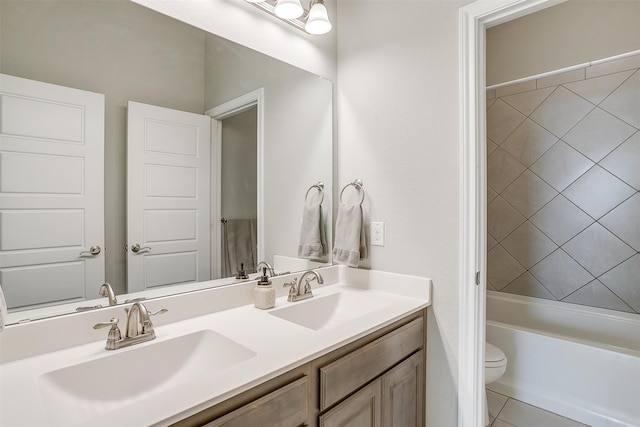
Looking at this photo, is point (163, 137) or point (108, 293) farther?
point (163, 137)

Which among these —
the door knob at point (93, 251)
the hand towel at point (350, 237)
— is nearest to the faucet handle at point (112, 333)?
the door knob at point (93, 251)

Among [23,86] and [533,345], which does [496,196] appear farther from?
[23,86]

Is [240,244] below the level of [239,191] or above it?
below

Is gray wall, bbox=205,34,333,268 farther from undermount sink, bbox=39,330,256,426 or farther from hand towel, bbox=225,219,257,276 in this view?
undermount sink, bbox=39,330,256,426

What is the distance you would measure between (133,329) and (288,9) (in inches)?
53.9

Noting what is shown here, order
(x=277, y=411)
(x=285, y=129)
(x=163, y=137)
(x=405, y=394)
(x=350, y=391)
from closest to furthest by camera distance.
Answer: (x=277, y=411) < (x=350, y=391) < (x=163, y=137) < (x=405, y=394) < (x=285, y=129)

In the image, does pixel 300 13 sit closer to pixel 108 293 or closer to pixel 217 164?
pixel 217 164

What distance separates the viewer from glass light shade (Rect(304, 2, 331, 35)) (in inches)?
58.4

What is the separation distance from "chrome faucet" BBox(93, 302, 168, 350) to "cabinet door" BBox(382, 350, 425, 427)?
816 mm

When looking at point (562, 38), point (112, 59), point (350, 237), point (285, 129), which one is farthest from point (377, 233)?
point (562, 38)

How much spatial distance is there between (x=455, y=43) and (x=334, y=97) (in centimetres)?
66

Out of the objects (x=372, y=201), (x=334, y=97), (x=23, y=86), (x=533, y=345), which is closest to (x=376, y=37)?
(x=334, y=97)

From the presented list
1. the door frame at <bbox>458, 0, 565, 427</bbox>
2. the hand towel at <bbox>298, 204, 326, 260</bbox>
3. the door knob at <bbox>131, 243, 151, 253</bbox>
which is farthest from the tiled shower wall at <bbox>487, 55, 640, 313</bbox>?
the door knob at <bbox>131, 243, 151, 253</bbox>

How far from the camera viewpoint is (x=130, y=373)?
35.6 inches
